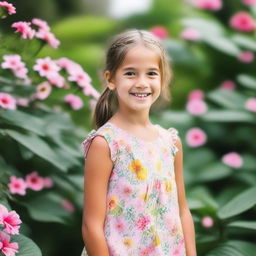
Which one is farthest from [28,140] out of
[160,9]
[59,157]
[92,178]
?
[160,9]

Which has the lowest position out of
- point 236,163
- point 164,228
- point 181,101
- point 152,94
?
Answer: point 164,228

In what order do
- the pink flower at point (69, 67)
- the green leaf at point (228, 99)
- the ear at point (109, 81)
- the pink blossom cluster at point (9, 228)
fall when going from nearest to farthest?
the ear at point (109, 81) → the pink blossom cluster at point (9, 228) → the pink flower at point (69, 67) → the green leaf at point (228, 99)

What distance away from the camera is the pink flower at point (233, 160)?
360 cm

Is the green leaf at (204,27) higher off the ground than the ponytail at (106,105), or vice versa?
the green leaf at (204,27)

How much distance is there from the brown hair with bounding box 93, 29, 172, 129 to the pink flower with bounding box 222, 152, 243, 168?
1391mm

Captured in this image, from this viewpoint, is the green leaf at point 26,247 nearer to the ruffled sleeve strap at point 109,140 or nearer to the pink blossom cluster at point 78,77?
the ruffled sleeve strap at point 109,140

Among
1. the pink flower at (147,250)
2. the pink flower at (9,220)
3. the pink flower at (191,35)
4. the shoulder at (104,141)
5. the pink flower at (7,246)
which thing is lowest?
the pink flower at (147,250)

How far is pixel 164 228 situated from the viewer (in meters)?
2.14

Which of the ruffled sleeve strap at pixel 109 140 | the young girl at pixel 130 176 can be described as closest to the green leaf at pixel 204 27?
the young girl at pixel 130 176

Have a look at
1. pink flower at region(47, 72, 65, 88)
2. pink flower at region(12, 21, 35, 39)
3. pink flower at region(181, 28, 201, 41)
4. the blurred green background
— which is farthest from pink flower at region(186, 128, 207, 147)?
pink flower at region(12, 21, 35, 39)

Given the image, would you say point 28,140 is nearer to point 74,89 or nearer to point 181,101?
point 74,89

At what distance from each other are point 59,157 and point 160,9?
3109mm

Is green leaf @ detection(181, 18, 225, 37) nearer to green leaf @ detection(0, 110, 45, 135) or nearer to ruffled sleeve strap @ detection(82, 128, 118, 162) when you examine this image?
green leaf @ detection(0, 110, 45, 135)

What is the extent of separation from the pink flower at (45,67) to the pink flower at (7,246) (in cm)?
86
